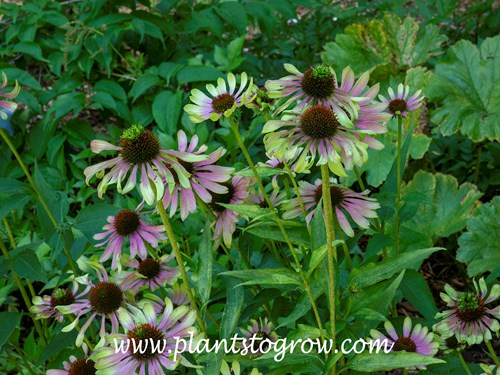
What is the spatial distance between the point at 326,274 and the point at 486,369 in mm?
319

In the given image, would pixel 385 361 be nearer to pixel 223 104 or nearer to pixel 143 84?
pixel 223 104

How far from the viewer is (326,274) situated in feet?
3.21

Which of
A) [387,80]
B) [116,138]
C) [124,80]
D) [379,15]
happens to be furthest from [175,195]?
[379,15]

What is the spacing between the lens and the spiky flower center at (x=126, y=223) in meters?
1.17

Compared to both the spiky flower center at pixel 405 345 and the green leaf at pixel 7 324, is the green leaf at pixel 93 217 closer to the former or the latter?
the green leaf at pixel 7 324

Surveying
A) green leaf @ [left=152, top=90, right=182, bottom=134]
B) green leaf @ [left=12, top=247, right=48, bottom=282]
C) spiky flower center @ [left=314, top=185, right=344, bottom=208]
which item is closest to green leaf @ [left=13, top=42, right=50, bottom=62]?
green leaf @ [left=152, top=90, right=182, bottom=134]

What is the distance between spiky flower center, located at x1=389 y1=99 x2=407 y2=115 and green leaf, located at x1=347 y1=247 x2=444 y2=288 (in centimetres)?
37

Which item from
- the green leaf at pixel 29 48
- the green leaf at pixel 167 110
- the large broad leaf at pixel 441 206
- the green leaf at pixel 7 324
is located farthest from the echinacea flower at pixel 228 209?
the green leaf at pixel 29 48

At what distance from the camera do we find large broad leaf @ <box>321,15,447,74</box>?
2514 millimetres

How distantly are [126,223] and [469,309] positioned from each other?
2.02 ft

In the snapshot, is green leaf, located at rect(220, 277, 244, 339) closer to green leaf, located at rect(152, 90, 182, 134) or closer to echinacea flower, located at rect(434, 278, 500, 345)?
echinacea flower, located at rect(434, 278, 500, 345)

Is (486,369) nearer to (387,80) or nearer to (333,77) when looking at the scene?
(333,77)

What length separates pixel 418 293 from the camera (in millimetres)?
1250

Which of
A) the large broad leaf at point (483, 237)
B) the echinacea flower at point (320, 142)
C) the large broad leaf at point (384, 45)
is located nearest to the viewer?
the echinacea flower at point (320, 142)
